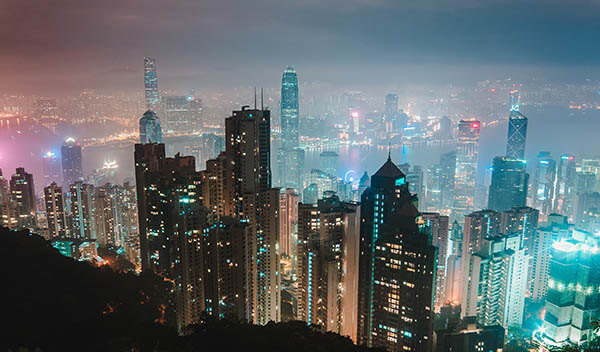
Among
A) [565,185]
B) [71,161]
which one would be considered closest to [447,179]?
[565,185]

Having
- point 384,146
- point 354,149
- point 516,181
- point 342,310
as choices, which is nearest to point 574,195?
point 516,181

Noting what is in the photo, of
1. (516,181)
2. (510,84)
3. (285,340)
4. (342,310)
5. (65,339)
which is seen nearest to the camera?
(65,339)

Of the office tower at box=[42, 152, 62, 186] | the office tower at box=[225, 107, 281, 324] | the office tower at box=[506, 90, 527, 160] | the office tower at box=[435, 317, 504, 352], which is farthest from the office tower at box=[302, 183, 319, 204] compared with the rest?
the office tower at box=[42, 152, 62, 186]

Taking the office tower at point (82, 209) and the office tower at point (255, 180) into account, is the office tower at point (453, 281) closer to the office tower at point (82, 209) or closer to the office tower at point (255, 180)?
the office tower at point (255, 180)

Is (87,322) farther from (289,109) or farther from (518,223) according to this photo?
(289,109)

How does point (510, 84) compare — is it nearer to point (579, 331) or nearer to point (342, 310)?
point (579, 331)

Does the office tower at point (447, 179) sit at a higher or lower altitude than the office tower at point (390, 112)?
lower

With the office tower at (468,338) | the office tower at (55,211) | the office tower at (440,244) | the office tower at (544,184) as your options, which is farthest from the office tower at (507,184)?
the office tower at (55,211)
